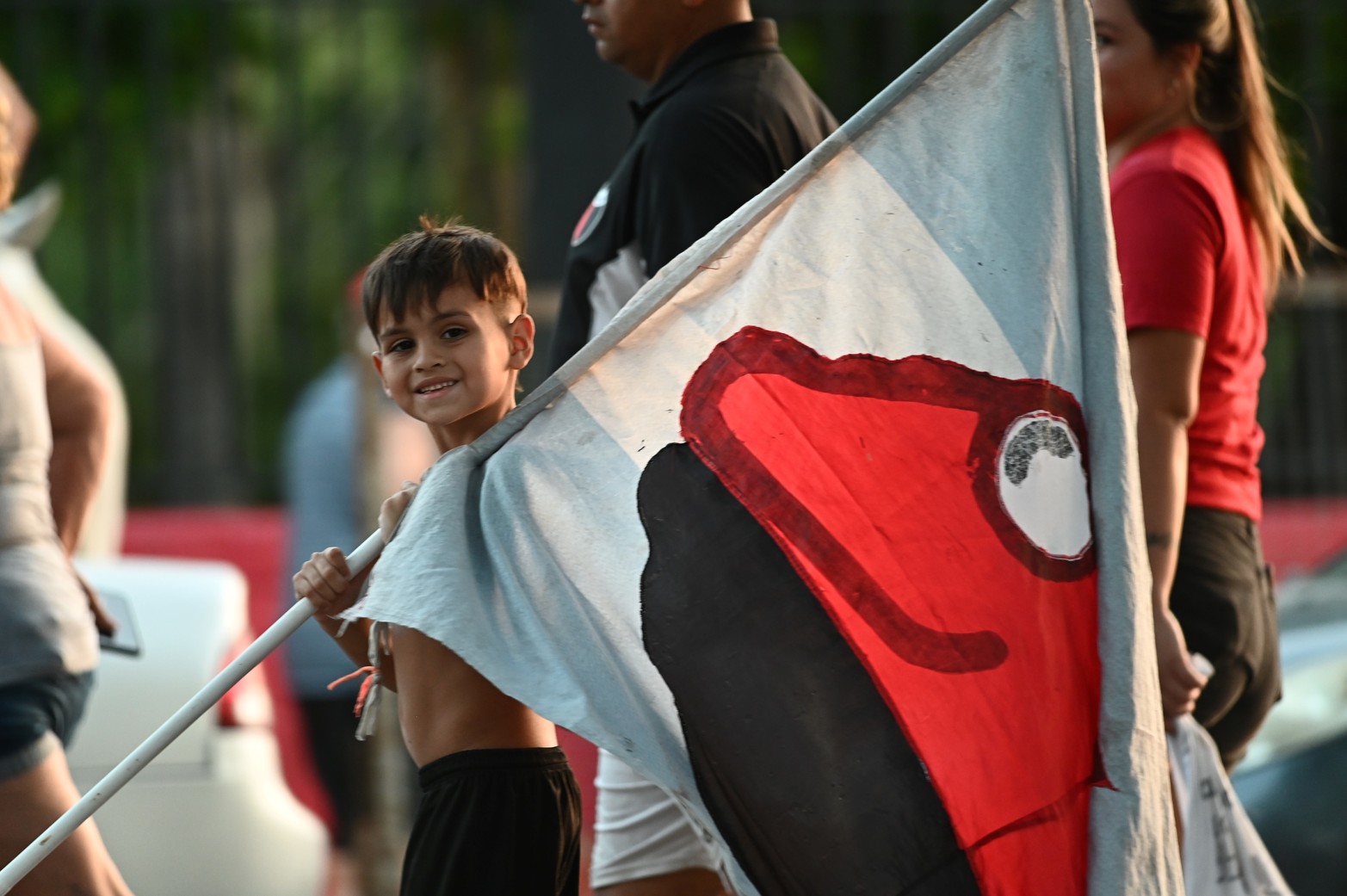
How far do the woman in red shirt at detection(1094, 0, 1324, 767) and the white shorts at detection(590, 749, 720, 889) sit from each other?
81 centimetres

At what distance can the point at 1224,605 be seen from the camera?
3041mm

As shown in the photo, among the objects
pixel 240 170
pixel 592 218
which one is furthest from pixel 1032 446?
pixel 240 170

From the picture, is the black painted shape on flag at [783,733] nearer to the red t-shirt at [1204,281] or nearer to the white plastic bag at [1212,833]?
the white plastic bag at [1212,833]

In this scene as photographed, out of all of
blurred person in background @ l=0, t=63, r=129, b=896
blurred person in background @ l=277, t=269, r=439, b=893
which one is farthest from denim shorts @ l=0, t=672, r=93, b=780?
blurred person in background @ l=277, t=269, r=439, b=893

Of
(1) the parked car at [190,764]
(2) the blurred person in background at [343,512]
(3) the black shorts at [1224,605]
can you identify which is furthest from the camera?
(2) the blurred person in background at [343,512]

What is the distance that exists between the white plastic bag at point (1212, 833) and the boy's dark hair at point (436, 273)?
4.09 ft

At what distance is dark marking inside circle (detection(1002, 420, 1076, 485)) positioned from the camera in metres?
2.45

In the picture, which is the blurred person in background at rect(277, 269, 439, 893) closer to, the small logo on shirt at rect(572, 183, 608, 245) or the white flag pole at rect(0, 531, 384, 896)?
the small logo on shirt at rect(572, 183, 608, 245)

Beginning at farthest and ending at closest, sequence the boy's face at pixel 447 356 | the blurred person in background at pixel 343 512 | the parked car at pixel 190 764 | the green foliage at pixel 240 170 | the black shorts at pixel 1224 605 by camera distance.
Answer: the green foliage at pixel 240 170 < the blurred person in background at pixel 343 512 < the parked car at pixel 190 764 < the black shorts at pixel 1224 605 < the boy's face at pixel 447 356

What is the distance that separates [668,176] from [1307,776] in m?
2.36

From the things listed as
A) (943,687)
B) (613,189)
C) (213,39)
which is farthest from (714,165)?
(213,39)

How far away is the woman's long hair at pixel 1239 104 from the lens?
3.09 metres

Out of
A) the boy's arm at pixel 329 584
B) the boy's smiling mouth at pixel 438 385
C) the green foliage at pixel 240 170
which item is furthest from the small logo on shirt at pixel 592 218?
the green foliage at pixel 240 170

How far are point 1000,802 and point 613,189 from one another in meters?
1.27
